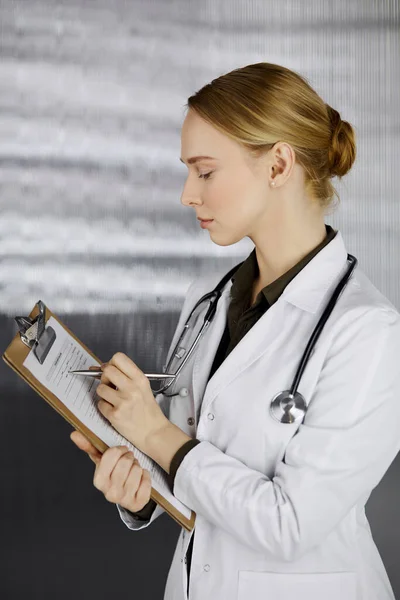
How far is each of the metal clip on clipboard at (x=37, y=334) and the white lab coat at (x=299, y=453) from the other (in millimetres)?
266

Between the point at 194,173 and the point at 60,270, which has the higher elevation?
the point at 194,173

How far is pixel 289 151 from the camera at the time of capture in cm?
118

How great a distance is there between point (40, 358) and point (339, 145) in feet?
2.01

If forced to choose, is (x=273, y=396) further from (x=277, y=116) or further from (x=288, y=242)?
(x=277, y=116)

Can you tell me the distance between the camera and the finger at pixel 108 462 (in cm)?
106

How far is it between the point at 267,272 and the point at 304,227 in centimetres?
11

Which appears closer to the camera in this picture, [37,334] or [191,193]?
[37,334]

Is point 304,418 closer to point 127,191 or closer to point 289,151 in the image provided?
point 289,151

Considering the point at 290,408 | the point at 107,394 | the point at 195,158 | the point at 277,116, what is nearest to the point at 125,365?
the point at 107,394

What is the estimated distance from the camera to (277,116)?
1166 mm

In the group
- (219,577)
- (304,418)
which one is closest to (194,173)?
(304,418)

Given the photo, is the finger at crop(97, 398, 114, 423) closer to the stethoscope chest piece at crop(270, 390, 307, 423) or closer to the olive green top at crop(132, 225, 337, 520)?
the olive green top at crop(132, 225, 337, 520)

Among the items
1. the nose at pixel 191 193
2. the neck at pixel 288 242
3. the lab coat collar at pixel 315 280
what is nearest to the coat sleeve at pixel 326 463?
the lab coat collar at pixel 315 280

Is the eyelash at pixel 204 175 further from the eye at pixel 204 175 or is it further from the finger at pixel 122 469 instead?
the finger at pixel 122 469
